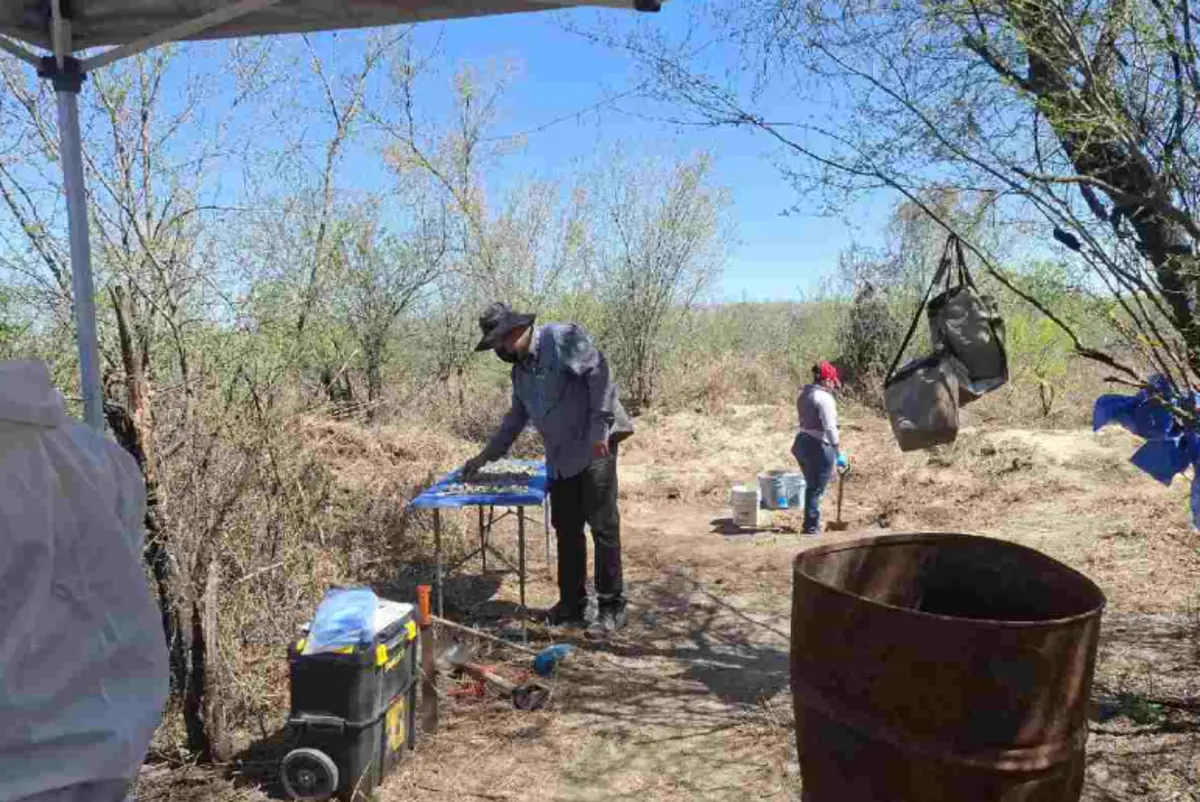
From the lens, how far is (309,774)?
3.19 metres

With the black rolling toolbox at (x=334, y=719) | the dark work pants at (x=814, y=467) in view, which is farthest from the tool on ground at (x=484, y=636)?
the dark work pants at (x=814, y=467)

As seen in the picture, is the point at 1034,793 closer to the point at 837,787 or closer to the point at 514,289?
the point at 837,787

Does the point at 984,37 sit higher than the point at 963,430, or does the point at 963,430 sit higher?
the point at 984,37

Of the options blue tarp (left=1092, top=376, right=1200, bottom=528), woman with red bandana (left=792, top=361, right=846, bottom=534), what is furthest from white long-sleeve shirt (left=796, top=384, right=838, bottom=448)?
blue tarp (left=1092, top=376, right=1200, bottom=528)

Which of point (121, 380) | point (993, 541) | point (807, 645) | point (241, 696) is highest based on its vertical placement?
point (121, 380)

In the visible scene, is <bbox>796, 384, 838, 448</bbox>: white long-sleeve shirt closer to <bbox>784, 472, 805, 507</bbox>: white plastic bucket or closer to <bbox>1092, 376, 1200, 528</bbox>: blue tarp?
<bbox>784, 472, 805, 507</bbox>: white plastic bucket

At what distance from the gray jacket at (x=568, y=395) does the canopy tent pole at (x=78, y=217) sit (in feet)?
Answer: 8.70

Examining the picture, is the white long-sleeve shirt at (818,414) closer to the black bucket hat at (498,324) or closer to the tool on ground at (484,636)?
the black bucket hat at (498,324)

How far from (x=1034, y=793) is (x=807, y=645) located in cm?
64

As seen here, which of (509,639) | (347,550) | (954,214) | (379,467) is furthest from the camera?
(379,467)

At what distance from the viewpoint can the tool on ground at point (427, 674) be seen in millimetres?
3906

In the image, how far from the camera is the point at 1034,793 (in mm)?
2094

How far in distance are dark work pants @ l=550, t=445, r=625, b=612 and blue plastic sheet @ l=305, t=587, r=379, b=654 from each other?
1.82m

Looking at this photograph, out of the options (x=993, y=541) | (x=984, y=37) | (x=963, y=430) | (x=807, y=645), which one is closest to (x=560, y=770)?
(x=807, y=645)
